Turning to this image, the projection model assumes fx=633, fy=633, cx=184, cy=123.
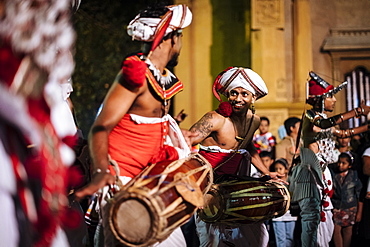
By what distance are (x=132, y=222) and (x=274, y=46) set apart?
35.3ft

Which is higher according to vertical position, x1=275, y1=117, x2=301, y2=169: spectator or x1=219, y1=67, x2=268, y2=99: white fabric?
x1=219, y1=67, x2=268, y2=99: white fabric

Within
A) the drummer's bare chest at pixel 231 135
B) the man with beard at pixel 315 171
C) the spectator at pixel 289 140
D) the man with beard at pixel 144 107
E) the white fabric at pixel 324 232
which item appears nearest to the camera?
the man with beard at pixel 144 107

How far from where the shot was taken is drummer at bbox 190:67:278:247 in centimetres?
605

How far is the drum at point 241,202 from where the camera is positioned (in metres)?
5.46

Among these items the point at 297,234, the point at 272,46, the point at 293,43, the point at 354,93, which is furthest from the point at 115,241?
the point at 354,93

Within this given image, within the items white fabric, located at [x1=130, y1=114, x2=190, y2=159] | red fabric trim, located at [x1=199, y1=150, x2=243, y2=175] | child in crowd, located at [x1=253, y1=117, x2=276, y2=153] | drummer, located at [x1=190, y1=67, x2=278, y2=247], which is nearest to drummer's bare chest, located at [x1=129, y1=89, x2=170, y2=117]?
white fabric, located at [x1=130, y1=114, x2=190, y2=159]

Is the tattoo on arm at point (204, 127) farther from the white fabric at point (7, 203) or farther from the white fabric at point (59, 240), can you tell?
the white fabric at point (7, 203)

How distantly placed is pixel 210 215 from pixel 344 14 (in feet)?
39.9

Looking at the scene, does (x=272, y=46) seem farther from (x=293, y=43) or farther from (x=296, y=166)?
(x=296, y=166)

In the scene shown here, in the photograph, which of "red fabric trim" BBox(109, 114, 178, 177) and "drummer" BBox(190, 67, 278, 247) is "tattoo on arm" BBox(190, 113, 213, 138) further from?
"red fabric trim" BBox(109, 114, 178, 177)

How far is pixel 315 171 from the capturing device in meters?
7.84

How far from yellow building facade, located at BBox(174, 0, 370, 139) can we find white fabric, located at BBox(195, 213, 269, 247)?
24.3 feet

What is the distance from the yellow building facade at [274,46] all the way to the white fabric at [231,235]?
741cm

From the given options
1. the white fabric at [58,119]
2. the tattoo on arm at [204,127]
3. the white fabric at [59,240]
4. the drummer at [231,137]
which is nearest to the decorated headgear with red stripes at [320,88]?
the drummer at [231,137]
